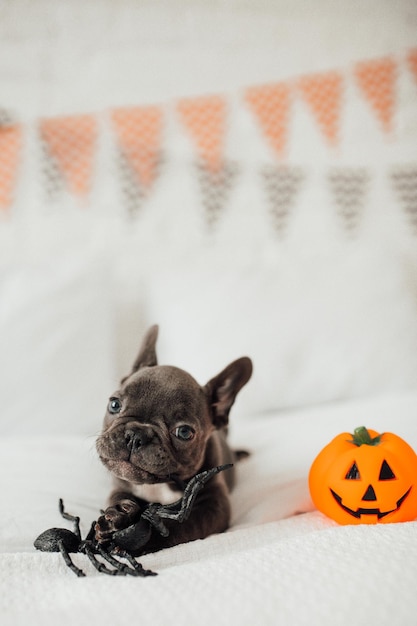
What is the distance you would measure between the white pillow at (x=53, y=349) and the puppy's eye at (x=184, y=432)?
63cm

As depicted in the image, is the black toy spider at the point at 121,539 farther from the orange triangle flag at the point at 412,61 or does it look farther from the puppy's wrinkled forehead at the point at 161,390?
the orange triangle flag at the point at 412,61

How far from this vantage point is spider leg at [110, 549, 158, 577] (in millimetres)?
802

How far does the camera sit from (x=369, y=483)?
1.06 metres

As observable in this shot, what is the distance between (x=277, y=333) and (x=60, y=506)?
1.03 metres

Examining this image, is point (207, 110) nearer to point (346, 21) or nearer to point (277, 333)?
point (346, 21)

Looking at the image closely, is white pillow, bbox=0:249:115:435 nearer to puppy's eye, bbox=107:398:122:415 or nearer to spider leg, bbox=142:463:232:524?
puppy's eye, bbox=107:398:122:415

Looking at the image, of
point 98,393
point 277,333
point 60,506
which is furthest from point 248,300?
point 60,506

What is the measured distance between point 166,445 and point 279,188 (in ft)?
4.89

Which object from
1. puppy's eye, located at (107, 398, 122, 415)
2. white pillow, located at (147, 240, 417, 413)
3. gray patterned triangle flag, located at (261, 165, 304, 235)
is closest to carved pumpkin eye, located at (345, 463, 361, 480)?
puppy's eye, located at (107, 398, 122, 415)

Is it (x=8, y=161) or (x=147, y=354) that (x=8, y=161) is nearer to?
(x=8, y=161)

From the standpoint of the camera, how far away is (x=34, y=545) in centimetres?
100

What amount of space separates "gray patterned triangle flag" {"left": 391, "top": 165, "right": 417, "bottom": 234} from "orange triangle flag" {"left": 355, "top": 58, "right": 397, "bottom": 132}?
25 cm

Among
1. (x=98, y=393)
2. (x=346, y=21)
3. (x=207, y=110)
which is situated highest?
(x=346, y=21)

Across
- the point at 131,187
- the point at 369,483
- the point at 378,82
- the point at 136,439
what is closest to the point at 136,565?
the point at 136,439
